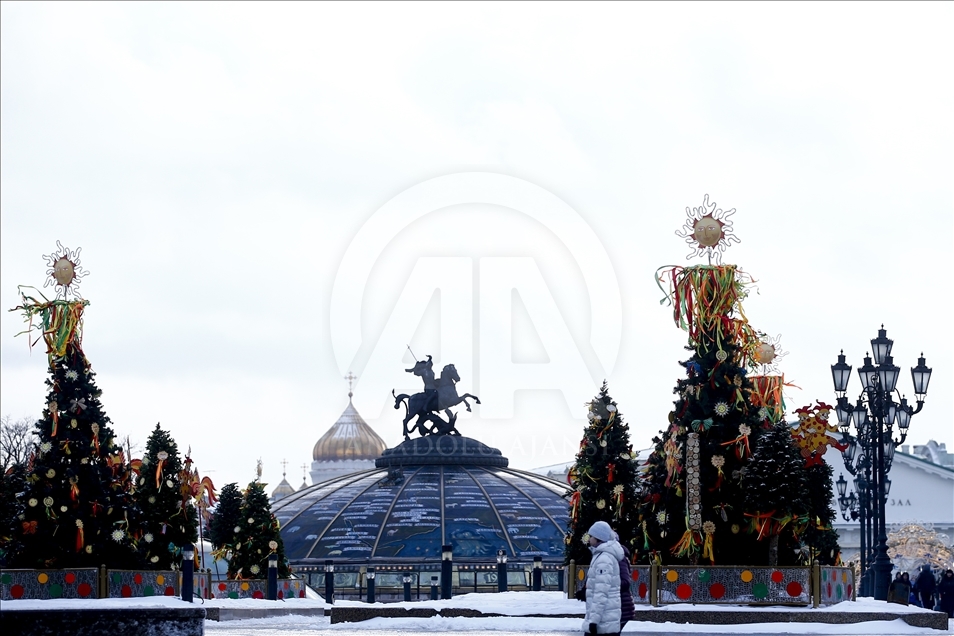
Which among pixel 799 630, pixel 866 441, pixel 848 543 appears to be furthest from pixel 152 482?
pixel 848 543

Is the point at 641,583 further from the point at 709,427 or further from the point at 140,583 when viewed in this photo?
the point at 140,583

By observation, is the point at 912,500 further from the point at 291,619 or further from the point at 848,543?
the point at 291,619

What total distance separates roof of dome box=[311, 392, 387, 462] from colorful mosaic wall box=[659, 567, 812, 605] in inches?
4606

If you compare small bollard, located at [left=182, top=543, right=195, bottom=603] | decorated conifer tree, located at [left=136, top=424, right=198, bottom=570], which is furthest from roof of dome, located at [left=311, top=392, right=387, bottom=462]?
small bollard, located at [left=182, top=543, right=195, bottom=603]

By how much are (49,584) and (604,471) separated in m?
12.2

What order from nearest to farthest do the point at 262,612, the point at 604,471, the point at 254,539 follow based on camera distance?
the point at 604,471, the point at 262,612, the point at 254,539

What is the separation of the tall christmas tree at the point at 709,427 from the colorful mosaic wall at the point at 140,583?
35.2 ft

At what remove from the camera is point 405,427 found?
70.4 metres

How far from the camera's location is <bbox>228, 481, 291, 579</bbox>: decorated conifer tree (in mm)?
47688

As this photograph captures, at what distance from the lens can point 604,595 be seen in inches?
623

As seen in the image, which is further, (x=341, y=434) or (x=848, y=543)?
(x=341, y=434)

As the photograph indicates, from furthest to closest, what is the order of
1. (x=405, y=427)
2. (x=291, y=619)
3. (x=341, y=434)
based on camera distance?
1. (x=341, y=434)
2. (x=405, y=427)
3. (x=291, y=619)

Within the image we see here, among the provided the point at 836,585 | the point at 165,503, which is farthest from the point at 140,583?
the point at 836,585

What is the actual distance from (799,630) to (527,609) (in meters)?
7.38
